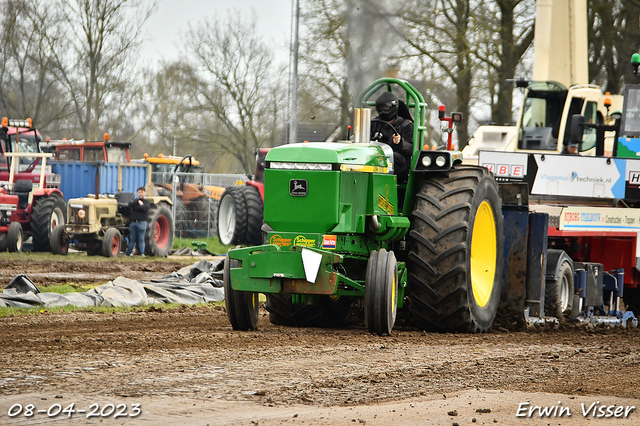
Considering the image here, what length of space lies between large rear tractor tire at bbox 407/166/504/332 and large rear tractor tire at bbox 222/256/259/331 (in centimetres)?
146

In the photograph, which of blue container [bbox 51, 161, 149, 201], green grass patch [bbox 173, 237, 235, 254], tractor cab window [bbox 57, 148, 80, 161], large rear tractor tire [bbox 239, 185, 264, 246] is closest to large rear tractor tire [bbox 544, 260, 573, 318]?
large rear tractor tire [bbox 239, 185, 264, 246]

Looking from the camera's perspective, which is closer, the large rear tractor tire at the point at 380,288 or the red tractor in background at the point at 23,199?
the large rear tractor tire at the point at 380,288

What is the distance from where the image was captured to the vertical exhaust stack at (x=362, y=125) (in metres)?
7.98

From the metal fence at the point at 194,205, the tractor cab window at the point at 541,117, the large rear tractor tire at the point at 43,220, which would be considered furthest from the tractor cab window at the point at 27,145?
the tractor cab window at the point at 541,117

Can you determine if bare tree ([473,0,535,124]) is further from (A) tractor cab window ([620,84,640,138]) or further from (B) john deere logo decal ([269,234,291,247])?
(B) john deere logo decal ([269,234,291,247])

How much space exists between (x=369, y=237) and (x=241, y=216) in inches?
562

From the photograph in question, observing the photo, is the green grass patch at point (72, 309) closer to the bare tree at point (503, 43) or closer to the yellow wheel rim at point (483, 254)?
the yellow wheel rim at point (483, 254)

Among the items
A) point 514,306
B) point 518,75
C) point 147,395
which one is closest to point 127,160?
point 518,75

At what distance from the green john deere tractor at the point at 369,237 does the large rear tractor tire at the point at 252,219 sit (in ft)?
43.6

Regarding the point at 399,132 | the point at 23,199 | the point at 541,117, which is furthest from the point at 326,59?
the point at 399,132

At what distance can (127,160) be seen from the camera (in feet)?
77.3

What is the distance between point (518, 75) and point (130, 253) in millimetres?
13183

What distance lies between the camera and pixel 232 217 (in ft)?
73.9

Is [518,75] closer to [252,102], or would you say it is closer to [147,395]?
[252,102]
